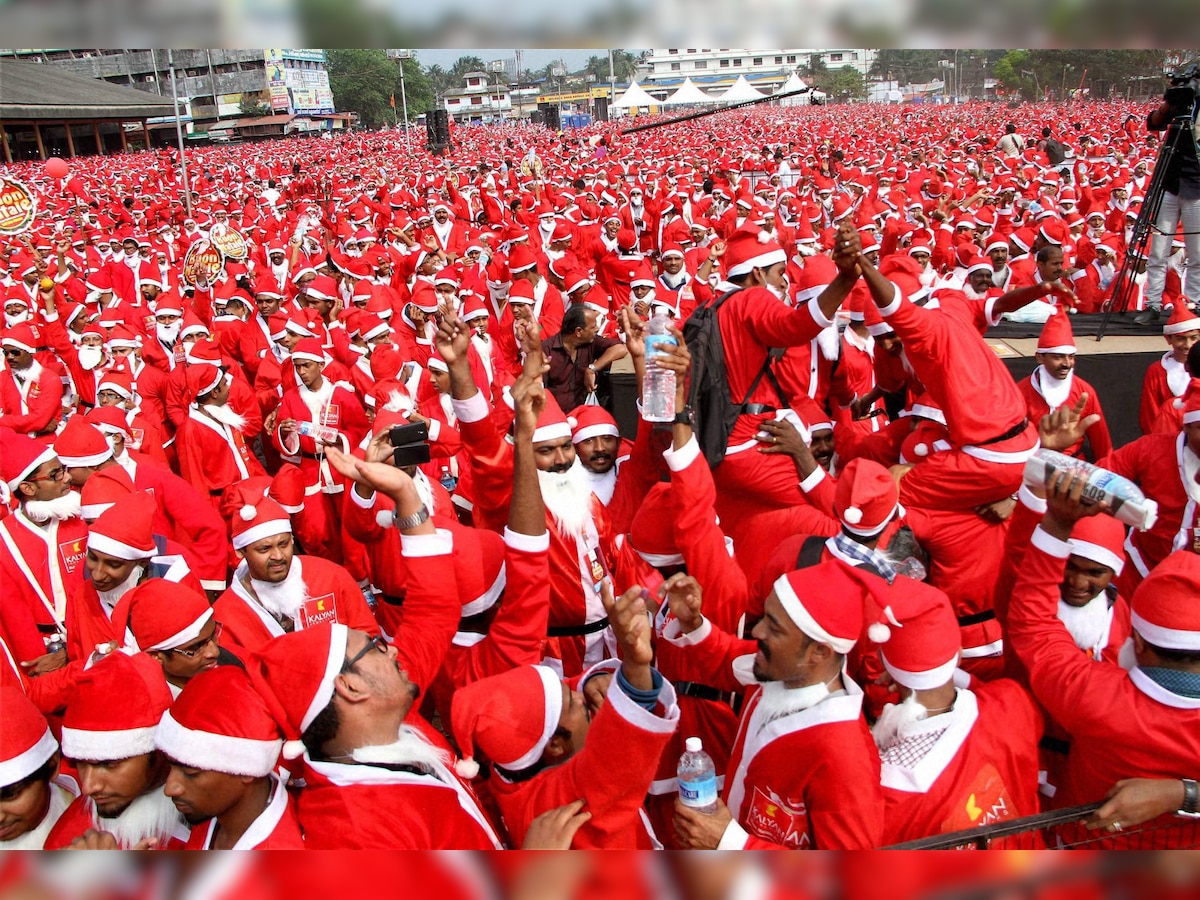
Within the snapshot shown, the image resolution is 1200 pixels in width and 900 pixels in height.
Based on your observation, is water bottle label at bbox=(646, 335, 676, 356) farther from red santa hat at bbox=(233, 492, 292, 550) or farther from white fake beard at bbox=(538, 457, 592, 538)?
red santa hat at bbox=(233, 492, 292, 550)

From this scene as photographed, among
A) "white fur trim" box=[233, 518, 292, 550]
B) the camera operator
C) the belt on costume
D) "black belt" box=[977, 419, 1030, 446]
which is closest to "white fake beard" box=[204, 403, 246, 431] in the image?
"white fur trim" box=[233, 518, 292, 550]

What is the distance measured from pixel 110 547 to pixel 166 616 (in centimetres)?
85

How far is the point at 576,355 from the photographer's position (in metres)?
6.60

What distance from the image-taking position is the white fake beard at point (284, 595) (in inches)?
143

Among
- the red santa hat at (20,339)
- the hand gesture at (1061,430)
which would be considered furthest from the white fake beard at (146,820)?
the red santa hat at (20,339)

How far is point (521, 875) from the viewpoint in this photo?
645 millimetres

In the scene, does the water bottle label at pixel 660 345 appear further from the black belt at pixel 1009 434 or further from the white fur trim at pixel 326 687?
the black belt at pixel 1009 434

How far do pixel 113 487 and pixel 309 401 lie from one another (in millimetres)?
1997

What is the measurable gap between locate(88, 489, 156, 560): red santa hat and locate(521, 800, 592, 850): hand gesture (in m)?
2.50

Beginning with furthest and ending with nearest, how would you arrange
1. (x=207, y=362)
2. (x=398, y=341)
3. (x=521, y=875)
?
(x=398, y=341)
(x=207, y=362)
(x=521, y=875)

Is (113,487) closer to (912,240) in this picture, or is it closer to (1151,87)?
(912,240)

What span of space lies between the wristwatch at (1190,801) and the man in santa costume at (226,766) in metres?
2.25

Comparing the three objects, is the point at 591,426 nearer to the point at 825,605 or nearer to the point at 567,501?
the point at 567,501

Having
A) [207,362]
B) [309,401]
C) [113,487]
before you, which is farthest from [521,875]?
[207,362]
